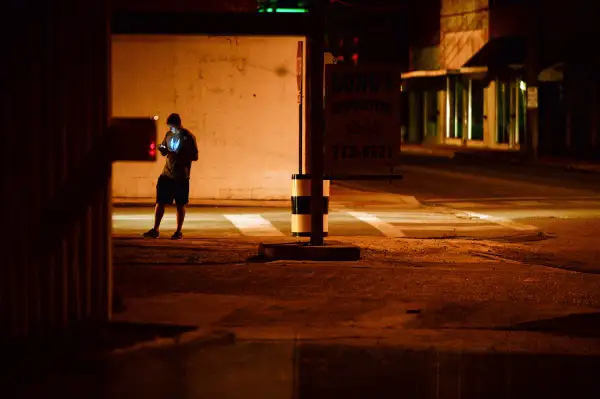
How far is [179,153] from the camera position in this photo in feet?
57.6

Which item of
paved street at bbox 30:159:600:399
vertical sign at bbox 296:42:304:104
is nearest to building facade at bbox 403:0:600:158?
vertical sign at bbox 296:42:304:104

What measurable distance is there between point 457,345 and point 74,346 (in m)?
3.04

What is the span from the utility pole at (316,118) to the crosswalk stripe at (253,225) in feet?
10.8

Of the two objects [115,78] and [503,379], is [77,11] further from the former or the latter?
[115,78]

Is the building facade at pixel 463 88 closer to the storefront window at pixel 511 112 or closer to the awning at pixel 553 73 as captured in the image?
the storefront window at pixel 511 112

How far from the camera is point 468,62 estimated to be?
50938 mm

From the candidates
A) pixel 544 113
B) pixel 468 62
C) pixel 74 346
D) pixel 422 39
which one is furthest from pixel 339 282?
pixel 422 39

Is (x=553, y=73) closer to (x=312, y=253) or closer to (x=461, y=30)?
(x=461, y=30)

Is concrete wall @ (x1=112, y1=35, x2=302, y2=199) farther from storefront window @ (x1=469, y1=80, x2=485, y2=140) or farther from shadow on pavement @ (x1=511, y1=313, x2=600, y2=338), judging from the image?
storefront window @ (x1=469, y1=80, x2=485, y2=140)

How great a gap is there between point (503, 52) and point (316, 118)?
113 ft

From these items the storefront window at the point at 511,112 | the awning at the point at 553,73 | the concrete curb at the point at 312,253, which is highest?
the awning at the point at 553,73

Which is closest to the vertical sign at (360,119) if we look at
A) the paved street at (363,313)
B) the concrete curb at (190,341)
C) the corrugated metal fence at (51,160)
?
the paved street at (363,313)

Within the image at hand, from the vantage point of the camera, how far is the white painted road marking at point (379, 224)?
1917 centimetres

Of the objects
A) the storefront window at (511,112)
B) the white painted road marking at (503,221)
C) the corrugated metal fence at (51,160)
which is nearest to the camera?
the corrugated metal fence at (51,160)
